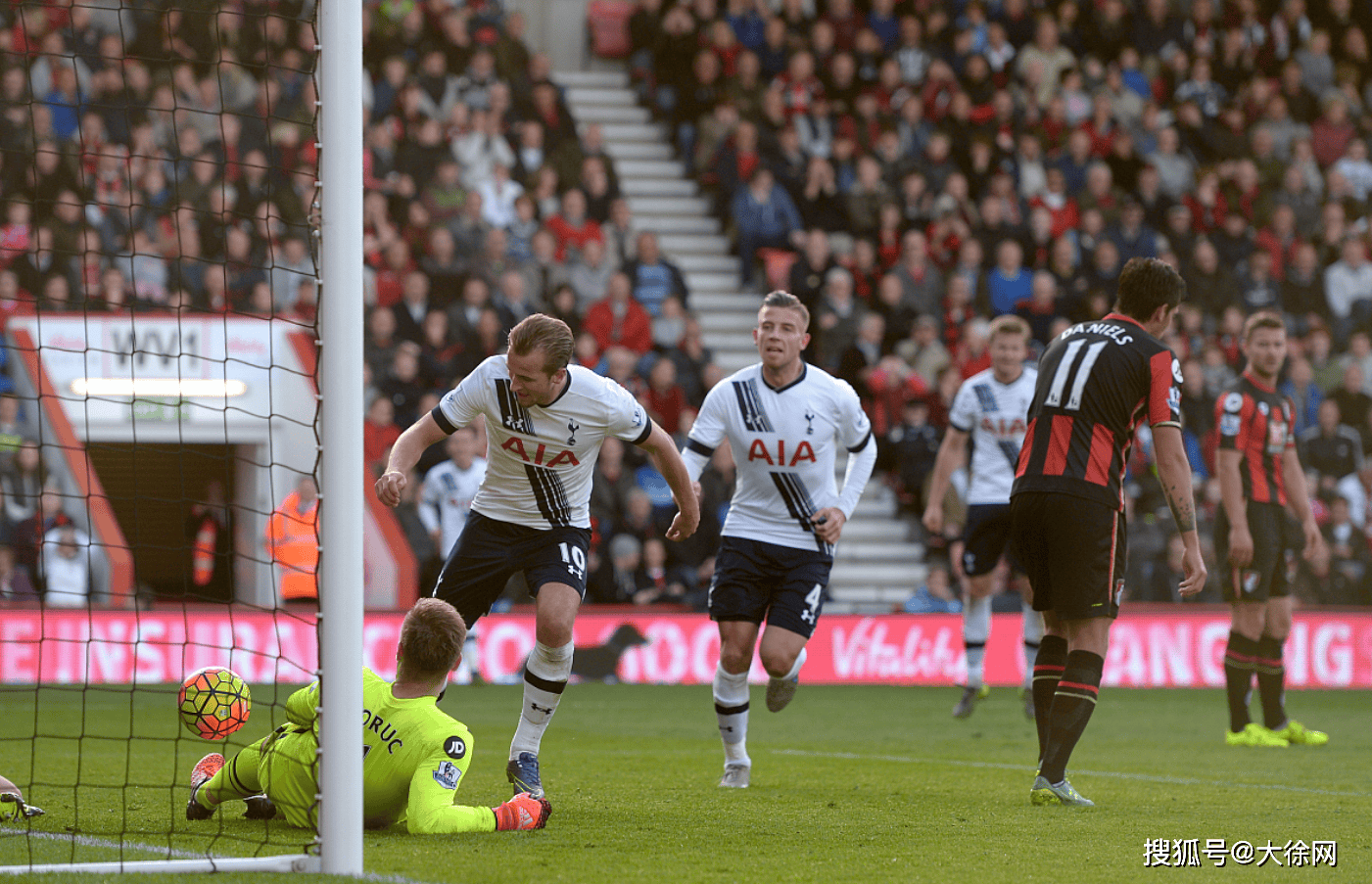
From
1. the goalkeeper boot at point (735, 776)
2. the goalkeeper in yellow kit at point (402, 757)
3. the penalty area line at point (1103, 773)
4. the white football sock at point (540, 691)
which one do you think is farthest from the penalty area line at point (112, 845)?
the penalty area line at point (1103, 773)

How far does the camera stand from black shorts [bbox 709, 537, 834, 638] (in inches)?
297

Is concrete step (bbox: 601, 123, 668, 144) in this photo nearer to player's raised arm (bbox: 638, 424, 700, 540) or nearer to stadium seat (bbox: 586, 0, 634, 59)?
stadium seat (bbox: 586, 0, 634, 59)

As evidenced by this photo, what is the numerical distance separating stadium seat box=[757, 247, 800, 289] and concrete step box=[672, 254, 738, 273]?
42.3 inches

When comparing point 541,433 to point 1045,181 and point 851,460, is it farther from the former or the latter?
point 1045,181

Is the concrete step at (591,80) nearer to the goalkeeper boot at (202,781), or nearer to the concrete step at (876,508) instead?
the concrete step at (876,508)

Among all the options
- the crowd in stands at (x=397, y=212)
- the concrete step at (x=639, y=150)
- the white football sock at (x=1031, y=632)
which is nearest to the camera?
the white football sock at (x=1031, y=632)

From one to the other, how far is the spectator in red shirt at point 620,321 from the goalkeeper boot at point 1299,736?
26.7ft

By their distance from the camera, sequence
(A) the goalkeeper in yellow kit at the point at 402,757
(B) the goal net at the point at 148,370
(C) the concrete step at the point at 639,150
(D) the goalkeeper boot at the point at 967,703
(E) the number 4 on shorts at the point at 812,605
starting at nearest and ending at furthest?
1. (A) the goalkeeper in yellow kit at the point at 402,757
2. (E) the number 4 on shorts at the point at 812,605
3. (D) the goalkeeper boot at the point at 967,703
4. (B) the goal net at the point at 148,370
5. (C) the concrete step at the point at 639,150

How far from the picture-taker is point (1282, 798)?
707 cm

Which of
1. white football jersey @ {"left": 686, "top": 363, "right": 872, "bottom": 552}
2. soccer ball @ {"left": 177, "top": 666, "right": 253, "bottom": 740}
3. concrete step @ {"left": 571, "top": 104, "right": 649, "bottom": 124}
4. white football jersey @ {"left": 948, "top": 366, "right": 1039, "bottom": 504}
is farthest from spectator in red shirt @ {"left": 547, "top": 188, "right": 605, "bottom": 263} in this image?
soccer ball @ {"left": 177, "top": 666, "right": 253, "bottom": 740}

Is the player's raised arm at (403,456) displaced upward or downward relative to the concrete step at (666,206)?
downward

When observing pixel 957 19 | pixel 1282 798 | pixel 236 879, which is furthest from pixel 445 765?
pixel 957 19

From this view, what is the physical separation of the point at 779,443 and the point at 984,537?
12.3ft

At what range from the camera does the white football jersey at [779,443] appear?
7652 mm
